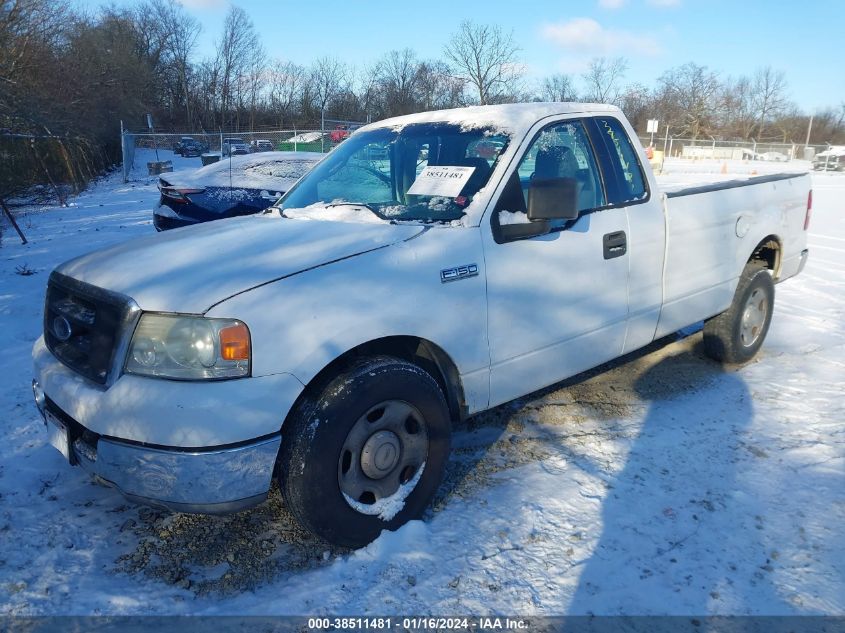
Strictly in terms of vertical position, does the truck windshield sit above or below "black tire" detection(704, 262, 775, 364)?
above

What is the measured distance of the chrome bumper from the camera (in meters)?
2.32

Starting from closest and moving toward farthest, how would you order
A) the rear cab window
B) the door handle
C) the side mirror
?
the side mirror
the door handle
the rear cab window

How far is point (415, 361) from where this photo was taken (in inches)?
122

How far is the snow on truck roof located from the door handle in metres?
0.79

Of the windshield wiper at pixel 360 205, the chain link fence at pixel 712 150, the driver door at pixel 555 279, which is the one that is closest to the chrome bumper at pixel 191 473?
the driver door at pixel 555 279

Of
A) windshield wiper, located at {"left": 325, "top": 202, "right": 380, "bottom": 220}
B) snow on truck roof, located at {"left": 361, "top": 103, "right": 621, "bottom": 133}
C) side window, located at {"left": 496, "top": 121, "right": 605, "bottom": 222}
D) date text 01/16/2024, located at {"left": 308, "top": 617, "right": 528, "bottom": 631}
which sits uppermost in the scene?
snow on truck roof, located at {"left": 361, "top": 103, "right": 621, "bottom": 133}

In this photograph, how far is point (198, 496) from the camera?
7.75ft

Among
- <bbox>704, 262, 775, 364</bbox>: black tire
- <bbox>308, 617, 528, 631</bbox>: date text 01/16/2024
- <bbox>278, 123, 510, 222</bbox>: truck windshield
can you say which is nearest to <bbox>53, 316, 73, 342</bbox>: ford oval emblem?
<bbox>278, 123, 510, 222</bbox>: truck windshield

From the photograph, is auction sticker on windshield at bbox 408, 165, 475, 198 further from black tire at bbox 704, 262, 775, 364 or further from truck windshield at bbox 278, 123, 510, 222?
black tire at bbox 704, 262, 775, 364

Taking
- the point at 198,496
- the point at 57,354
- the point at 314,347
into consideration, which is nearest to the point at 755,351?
the point at 314,347

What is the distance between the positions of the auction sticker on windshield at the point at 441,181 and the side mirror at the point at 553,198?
15.5 inches

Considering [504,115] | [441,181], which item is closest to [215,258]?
[441,181]

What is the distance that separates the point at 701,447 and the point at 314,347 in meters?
2.58

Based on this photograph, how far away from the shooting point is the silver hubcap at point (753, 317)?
16.5 feet
